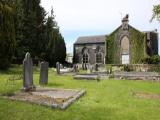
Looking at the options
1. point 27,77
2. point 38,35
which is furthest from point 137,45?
point 27,77

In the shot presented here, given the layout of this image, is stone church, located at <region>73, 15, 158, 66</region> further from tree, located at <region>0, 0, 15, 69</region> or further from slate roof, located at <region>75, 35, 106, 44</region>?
tree, located at <region>0, 0, 15, 69</region>

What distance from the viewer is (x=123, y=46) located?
54875 millimetres

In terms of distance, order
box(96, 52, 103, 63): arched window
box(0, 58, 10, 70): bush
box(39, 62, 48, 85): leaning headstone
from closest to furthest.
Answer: box(39, 62, 48, 85): leaning headstone, box(0, 58, 10, 70): bush, box(96, 52, 103, 63): arched window

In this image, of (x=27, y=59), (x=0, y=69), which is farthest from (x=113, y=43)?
(x=27, y=59)

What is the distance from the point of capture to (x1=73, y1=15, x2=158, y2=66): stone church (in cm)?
5247

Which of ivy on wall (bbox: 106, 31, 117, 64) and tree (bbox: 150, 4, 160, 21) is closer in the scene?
tree (bbox: 150, 4, 160, 21)

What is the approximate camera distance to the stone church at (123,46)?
52469mm

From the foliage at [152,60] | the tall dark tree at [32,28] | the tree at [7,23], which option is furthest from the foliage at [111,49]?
the tree at [7,23]

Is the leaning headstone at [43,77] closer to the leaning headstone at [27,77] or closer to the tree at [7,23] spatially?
the leaning headstone at [27,77]

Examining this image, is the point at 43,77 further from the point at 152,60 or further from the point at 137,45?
the point at 137,45

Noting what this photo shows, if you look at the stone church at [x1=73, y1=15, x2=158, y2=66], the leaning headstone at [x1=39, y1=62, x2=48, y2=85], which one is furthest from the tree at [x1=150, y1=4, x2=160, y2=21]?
the stone church at [x1=73, y1=15, x2=158, y2=66]

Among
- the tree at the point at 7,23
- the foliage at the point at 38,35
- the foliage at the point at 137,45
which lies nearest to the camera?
the tree at the point at 7,23

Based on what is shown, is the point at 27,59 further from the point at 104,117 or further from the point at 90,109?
the point at 104,117

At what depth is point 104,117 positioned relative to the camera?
10633 mm
